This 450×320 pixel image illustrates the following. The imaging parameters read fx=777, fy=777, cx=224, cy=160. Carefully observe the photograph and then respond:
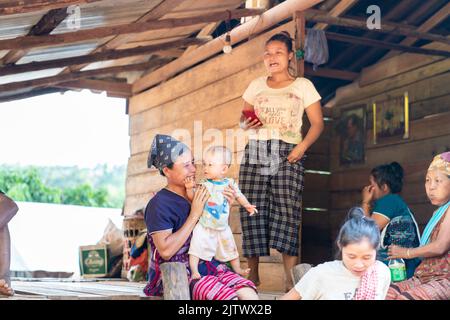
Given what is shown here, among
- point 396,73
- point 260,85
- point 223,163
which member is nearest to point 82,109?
point 396,73

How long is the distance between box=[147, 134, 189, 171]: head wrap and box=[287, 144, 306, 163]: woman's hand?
66.7 inches

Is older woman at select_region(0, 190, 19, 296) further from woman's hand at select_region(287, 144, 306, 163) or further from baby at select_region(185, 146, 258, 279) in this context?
woman's hand at select_region(287, 144, 306, 163)

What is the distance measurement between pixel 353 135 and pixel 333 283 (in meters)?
5.22

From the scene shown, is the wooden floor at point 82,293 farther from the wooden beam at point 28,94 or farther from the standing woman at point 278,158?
the wooden beam at point 28,94

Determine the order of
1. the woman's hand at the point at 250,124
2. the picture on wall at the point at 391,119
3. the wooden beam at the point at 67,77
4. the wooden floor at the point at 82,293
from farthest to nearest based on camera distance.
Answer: the wooden beam at the point at 67,77
the picture on wall at the point at 391,119
the woman's hand at the point at 250,124
the wooden floor at the point at 82,293

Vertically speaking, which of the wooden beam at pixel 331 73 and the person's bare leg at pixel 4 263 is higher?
the wooden beam at pixel 331 73

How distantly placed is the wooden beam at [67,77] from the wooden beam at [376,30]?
354cm

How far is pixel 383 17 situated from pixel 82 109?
18.2m

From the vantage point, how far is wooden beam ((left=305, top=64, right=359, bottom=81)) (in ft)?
26.7

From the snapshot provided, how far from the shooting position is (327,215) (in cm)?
847

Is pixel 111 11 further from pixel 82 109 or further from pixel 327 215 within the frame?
pixel 82 109

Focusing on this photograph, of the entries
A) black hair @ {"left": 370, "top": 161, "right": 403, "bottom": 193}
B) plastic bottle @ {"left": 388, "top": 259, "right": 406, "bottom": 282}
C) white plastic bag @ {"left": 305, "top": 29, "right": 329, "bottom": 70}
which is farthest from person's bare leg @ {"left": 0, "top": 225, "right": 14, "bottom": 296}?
white plastic bag @ {"left": 305, "top": 29, "right": 329, "bottom": 70}

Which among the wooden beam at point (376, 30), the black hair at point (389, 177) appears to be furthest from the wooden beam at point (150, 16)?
the black hair at point (389, 177)

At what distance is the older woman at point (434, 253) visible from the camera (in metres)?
3.99
